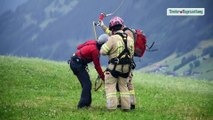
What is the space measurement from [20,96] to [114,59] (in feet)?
24.5

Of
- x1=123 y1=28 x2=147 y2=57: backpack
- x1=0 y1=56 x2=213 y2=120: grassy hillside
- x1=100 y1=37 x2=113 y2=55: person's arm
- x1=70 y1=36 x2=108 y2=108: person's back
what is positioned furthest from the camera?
x1=123 y1=28 x2=147 y2=57: backpack

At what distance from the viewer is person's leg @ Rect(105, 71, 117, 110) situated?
18.4m

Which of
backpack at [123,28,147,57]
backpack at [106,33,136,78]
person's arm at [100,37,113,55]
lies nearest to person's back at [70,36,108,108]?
person's arm at [100,37,113,55]

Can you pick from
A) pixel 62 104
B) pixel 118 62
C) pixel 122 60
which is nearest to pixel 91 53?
pixel 118 62

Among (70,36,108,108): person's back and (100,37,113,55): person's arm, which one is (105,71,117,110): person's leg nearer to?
(70,36,108,108): person's back

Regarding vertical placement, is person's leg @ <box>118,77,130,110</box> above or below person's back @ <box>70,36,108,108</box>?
below

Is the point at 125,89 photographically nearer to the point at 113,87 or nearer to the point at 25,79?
the point at 113,87

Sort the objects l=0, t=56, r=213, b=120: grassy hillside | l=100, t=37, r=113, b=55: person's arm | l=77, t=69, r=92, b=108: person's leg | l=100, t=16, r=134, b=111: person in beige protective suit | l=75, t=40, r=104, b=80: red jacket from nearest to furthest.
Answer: l=0, t=56, r=213, b=120: grassy hillside < l=100, t=37, r=113, b=55: person's arm < l=100, t=16, r=134, b=111: person in beige protective suit < l=75, t=40, r=104, b=80: red jacket < l=77, t=69, r=92, b=108: person's leg

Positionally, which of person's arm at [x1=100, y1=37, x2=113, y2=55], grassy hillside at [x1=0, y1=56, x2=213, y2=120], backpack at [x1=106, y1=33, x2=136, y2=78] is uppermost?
person's arm at [x1=100, y1=37, x2=113, y2=55]

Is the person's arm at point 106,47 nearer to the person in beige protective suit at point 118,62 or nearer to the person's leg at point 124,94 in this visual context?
the person in beige protective suit at point 118,62

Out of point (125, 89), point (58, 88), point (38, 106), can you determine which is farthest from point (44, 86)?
point (125, 89)

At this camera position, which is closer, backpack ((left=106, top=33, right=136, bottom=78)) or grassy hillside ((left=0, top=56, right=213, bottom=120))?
grassy hillside ((left=0, top=56, right=213, bottom=120))

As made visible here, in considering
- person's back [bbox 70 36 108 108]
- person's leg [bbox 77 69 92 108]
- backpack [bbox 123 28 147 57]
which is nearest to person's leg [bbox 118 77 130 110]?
person's back [bbox 70 36 108 108]

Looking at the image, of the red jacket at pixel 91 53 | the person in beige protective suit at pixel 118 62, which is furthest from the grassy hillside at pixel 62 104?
the red jacket at pixel 91 53
